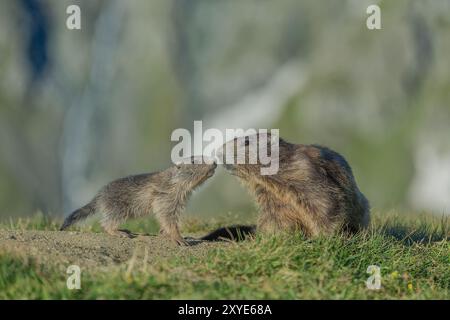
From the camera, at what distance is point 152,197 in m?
9.83

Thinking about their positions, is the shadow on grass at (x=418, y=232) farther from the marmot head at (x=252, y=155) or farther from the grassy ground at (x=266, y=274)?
the marmot head at (x=252, y=155)

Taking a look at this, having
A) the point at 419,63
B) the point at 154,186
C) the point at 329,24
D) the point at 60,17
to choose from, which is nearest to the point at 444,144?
the point at 419,63

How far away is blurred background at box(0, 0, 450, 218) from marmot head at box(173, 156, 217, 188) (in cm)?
6711

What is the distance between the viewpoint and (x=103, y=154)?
323ft

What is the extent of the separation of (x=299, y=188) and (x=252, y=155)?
2.23ft

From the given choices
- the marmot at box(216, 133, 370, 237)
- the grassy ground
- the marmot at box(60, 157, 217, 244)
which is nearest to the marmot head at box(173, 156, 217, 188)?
the marmot at box(60, 157, 217, 244)

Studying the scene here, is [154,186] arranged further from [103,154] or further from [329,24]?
[329,24]

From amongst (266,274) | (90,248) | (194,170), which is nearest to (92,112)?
(194,170)

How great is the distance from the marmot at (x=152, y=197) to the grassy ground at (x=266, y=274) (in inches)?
71.6

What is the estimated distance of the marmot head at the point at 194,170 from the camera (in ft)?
30.8

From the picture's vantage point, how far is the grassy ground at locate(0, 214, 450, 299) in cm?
633

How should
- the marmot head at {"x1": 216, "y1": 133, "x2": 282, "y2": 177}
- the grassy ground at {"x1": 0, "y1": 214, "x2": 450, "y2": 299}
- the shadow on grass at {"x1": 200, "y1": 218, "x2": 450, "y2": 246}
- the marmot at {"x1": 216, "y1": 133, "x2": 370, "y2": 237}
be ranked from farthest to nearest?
1. the shadow on grass at {"x1": 200, "y1": 218, "x2": 450, "y2": 246}
2. the marmot head at {"x1": 216, "y1": 133, "x2": 282, "y2": 177}
3. the marmot at {"x1": 216, "y1": 133, "x2": 370, "y2": 237}
4. the grassy ground at {"x1": 0, "y1": 214, "x2": 450, "y2": 299}

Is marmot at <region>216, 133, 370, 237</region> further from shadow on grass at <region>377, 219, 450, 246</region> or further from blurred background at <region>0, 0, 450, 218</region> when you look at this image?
blurred background at <region>0, 0, 450, 218</region>

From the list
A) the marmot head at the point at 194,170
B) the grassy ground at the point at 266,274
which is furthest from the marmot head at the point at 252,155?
the grassy ground at the point at 266,274
